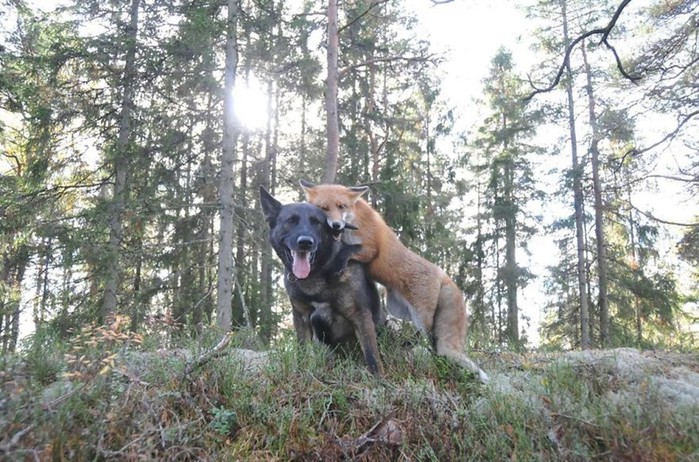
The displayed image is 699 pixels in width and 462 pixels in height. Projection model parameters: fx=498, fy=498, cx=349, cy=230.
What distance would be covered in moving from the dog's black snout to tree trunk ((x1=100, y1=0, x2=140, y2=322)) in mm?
11148

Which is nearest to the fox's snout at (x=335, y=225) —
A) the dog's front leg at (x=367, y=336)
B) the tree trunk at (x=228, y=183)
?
the dog's front leg at (x=367, y=336)

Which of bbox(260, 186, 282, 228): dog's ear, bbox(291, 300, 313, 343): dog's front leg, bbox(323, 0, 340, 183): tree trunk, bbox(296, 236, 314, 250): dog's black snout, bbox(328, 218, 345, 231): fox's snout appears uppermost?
bbox(323, 0, 340, 183): tree trunk

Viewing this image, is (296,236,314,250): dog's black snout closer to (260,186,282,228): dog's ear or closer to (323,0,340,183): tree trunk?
(260,186,282,228): dog's ear

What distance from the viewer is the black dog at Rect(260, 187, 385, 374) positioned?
213 inches

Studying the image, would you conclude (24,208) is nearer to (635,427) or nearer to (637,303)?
(635,427)

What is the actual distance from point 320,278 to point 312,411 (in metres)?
1.68

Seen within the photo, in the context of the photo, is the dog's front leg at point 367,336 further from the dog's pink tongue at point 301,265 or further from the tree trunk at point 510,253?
the tree trunk at point 510,253

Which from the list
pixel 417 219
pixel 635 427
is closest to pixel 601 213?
pixel 417 219

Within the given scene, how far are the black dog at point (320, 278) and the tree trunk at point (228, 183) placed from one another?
9125 mm

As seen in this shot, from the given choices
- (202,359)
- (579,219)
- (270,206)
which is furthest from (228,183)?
(579,219)

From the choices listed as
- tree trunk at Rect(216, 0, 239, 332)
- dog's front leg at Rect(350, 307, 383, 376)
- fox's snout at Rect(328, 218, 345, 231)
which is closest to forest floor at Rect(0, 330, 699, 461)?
dog's front leg at Rect(350, 307, 383, 376)

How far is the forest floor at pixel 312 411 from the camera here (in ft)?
10.6

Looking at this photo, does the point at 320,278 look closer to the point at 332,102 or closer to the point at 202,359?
the point at 202,359

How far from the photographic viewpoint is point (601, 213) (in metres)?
21.4
